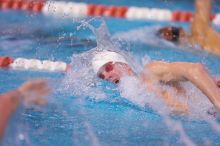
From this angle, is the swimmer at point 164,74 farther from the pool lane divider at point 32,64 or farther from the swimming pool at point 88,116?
the pool lane divider at point 32,64

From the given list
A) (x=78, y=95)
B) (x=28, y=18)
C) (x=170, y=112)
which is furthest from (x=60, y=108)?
(x=28, y=18)

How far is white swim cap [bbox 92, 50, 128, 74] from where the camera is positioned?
3174 mm

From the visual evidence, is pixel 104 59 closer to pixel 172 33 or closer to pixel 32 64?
pixel 32 64

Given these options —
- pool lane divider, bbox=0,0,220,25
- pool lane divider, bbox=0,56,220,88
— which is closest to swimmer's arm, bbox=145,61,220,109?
pool lane divider, bbox=0,56,220,88

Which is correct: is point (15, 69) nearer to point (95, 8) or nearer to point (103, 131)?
point (103, 131)

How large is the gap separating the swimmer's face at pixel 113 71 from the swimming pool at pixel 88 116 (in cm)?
21

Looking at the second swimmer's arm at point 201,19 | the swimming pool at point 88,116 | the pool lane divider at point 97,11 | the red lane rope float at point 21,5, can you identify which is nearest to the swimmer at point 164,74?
the swimming pool at point 88,116

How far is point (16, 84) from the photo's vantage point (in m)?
3.59

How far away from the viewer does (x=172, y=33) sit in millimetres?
4516

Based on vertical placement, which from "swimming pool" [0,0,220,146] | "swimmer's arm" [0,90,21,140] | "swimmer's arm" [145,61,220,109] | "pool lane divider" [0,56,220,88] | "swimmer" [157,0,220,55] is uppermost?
"swimmer's arm" [0,90,21,140]

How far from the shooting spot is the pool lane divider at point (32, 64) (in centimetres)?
397

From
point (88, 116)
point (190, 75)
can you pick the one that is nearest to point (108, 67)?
point (88, 116)

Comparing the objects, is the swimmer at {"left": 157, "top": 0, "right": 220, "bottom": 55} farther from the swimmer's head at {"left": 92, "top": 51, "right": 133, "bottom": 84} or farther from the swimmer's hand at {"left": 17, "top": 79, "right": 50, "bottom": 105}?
the swimmer's hand at {"left": 17, "top": 79, "right": 50, "bottom": 105}

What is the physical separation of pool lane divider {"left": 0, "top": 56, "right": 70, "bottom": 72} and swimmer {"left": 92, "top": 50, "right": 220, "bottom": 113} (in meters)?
0.72
